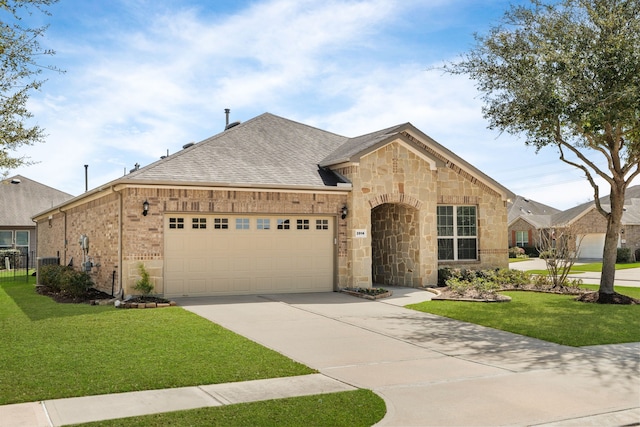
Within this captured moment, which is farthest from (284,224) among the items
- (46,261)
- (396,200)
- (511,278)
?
(46,261)

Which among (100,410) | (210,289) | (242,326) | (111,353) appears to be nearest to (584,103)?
(242,326)

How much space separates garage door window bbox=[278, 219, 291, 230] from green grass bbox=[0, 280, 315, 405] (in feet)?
15.9

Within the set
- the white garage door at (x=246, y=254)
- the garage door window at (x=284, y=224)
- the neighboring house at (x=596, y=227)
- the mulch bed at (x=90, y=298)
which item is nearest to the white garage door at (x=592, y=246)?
the neighboring house at (x=596, y=227)

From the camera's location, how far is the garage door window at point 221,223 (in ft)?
54.0

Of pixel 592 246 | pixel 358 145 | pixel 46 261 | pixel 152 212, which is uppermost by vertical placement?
pixel 358 145

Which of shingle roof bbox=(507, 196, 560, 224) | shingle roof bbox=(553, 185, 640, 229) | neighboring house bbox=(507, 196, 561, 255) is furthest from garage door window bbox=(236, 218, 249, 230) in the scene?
shingle roof bbox=(507, 196, 560, 224)

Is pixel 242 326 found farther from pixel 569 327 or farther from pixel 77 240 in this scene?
pixel 77 240

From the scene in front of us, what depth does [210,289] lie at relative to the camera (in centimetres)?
1634

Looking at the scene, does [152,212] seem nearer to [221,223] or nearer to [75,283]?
[221,223]

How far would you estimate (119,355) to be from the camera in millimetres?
8828

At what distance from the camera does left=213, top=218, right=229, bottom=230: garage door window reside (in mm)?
16453

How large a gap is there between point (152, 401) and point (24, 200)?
34405 mm

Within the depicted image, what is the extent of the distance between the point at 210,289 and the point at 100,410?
10142 millimetres

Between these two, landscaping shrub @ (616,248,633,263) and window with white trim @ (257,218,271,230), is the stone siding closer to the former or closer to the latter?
window with white trim @ (257,218,271,230)
